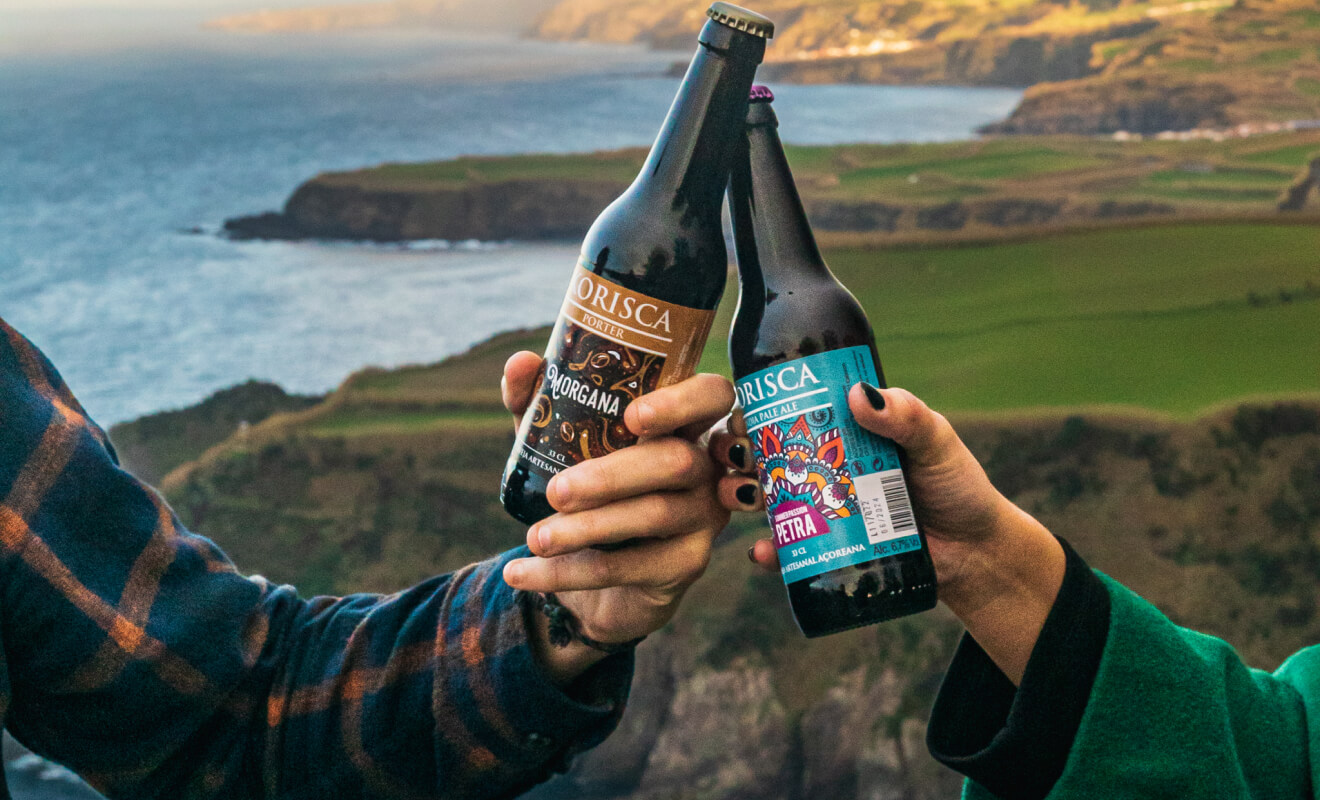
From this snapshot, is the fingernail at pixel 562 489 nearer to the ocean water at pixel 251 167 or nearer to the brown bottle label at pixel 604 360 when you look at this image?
the brown bottle label at pixel 604 360

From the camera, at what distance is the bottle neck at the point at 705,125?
0.76m

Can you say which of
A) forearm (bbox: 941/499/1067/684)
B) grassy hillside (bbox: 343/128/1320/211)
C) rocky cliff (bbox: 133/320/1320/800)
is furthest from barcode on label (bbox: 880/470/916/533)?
grassy hillside (bbox: 343/128/1320/211)

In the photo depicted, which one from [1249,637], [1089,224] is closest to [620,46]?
[1089,224]

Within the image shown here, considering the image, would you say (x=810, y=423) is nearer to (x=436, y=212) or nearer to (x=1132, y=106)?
(x=436, y=212)

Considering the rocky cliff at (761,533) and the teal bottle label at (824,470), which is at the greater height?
the teal bottle label at (824,470)

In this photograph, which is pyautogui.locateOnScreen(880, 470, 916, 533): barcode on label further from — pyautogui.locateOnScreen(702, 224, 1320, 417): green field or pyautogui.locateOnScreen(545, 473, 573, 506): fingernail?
pyautogui.locateOnScreen(702, 224, 1320, 417): green field

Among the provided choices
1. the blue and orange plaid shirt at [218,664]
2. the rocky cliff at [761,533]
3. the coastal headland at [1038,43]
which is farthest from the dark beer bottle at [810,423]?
the coastal headland at [1038,43]

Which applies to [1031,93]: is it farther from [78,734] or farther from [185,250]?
[78,734]

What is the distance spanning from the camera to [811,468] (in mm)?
748

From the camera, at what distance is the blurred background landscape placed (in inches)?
82.4

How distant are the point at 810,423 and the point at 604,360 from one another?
0.49 ft

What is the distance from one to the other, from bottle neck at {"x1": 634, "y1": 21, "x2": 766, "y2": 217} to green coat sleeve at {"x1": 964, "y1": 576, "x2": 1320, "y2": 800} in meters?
0.44

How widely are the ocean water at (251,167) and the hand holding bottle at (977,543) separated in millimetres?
1490

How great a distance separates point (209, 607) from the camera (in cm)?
87
